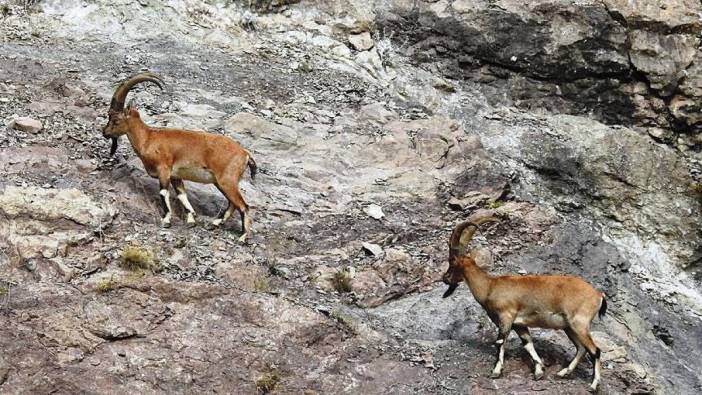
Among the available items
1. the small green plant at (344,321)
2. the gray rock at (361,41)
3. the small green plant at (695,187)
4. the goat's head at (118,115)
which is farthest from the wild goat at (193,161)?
the small green plant at (695,187)

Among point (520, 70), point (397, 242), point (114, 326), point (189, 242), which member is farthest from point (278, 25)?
point (114, 326)

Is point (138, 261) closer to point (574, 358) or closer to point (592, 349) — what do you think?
point (574, 358)

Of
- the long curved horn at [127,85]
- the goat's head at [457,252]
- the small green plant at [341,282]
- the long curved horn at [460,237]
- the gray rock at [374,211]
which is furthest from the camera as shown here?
the gray rock at [374,211]

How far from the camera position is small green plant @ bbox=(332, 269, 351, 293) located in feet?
Answer: 39.8

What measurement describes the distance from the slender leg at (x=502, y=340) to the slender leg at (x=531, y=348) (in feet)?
0.55

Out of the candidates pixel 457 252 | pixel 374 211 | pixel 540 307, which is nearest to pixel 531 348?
pixel 540 307

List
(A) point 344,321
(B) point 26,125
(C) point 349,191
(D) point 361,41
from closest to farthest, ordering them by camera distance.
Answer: (A) point 344,321 → (B) point 26,125 → (C) point 349,191 → (D) point 361,41

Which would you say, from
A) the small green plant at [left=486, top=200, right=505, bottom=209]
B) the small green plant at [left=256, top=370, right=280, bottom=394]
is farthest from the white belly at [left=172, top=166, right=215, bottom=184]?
the small green plant at [left=486, top=200, right=505, bottom=209]

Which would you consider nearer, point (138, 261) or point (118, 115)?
point (138, 261)

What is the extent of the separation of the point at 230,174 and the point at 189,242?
1.17 m

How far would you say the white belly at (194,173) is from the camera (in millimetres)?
12273

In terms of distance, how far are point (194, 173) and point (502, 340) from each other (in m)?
4.61

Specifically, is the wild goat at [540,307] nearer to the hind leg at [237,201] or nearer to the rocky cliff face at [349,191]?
the rocky cliff face at [349,191]

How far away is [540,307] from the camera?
10891 millimetres
